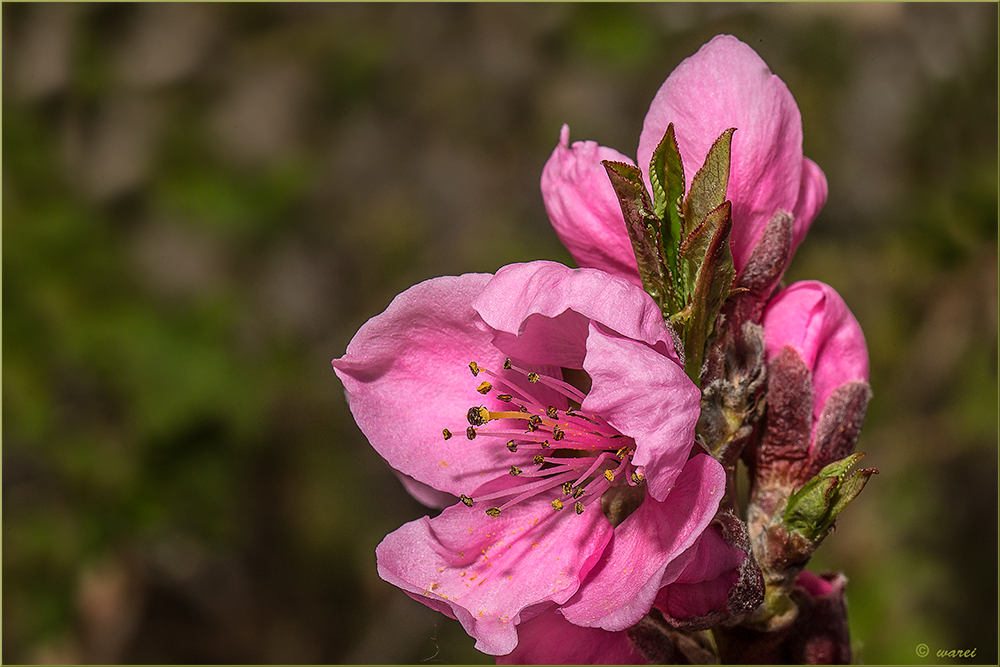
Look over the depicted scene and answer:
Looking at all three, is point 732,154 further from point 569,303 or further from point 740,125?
point 569,303

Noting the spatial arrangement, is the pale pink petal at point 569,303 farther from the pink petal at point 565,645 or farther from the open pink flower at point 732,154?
the pink petal at point 565,645

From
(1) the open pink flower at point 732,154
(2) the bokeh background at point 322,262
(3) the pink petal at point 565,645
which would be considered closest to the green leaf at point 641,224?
(1) the open pink flower at point 732,154

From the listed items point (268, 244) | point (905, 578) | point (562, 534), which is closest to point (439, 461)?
point (562, 534)

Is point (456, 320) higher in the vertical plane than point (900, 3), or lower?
lower

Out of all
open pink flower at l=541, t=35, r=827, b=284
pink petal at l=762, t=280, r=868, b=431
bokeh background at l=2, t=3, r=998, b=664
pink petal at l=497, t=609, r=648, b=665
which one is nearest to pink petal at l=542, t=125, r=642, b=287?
open pink flower at l=541, t=35, r=827, b=284

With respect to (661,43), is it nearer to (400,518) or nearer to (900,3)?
(900,3)

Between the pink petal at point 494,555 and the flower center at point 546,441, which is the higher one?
the flower center at point 546,441
